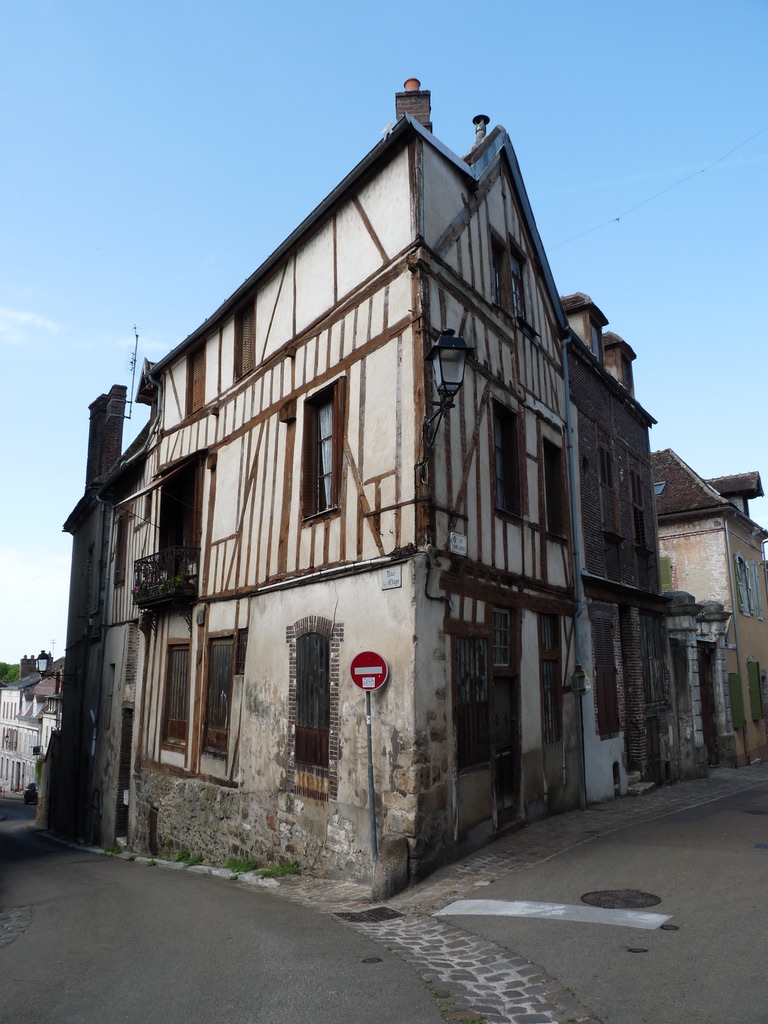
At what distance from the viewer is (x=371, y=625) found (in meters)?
8.12

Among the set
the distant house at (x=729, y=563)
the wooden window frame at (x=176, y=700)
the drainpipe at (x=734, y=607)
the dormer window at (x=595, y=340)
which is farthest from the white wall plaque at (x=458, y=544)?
the drainpipe at (x=734, y=607)

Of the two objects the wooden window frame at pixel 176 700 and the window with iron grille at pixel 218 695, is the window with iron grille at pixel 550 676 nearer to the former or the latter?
the window with iron grille at pixel 218 695

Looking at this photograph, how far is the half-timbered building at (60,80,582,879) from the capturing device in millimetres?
7977

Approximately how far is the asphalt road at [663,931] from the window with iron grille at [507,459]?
4191 millimetres

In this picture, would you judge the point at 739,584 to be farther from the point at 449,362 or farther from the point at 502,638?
the point at 449,362

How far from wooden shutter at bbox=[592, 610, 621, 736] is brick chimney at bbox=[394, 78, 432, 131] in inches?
299

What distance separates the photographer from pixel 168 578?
42.0 ft

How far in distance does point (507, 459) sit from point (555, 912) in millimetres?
5882

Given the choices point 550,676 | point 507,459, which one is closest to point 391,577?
point 507,459

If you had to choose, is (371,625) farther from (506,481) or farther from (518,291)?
(518,291)

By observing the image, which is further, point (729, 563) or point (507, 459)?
point (729, 563)

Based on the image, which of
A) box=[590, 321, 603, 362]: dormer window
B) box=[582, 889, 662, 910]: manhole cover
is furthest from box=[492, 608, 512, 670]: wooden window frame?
box=[590, 321, 603, 362]: dormer window

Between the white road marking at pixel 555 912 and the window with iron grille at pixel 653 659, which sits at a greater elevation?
the window with iron grille at pixel 653 659

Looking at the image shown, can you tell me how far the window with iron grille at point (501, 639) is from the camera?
9.30 meters
